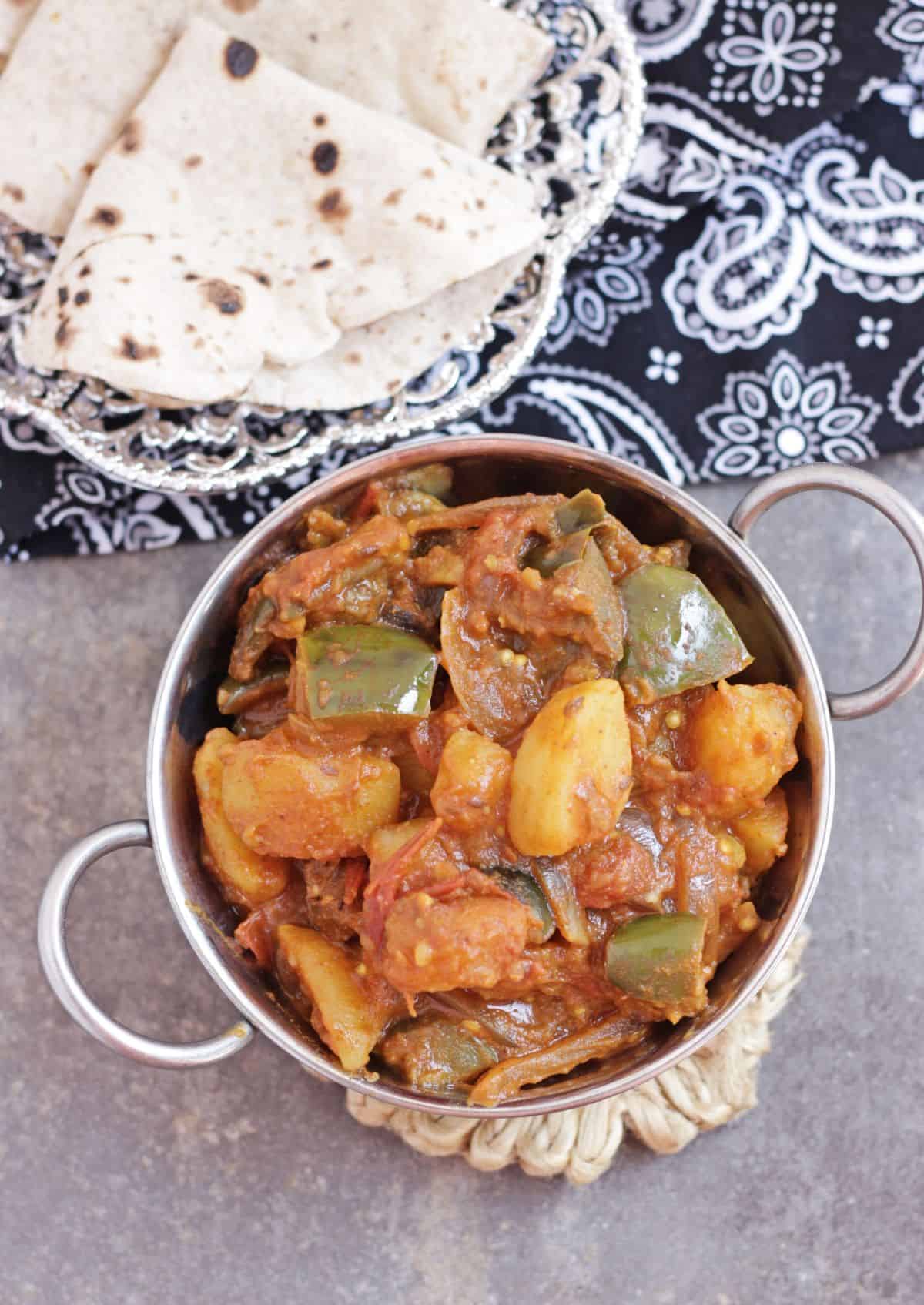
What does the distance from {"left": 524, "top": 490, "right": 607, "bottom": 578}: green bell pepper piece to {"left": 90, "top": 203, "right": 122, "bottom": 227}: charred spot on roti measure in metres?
1.22

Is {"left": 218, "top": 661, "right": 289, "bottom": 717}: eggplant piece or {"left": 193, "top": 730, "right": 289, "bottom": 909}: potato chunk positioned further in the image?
{"left": 218, "top": 661, "right": 289, "bottom": 717}: eggplant piece

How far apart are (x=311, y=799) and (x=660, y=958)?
709 millimetres

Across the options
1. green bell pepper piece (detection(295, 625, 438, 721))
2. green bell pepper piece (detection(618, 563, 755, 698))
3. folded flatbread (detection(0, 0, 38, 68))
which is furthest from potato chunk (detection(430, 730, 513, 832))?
folded flatbread (detection(0, 0, 38, 68))

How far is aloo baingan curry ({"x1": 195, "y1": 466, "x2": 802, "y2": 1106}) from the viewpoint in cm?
201

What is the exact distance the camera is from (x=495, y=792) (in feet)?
6.63

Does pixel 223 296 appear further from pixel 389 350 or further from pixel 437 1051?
pixel 437 1051

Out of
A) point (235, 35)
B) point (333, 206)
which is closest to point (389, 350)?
point (333, 206)

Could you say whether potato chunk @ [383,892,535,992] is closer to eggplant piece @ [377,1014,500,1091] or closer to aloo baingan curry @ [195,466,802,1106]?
aloo baingan curry @ [195,466,802,1106]

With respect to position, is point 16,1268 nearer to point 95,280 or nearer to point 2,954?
point 2,954

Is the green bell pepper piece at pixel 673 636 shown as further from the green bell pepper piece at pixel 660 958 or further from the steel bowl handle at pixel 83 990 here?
Result: the steel bowl handle at pixel 83 990

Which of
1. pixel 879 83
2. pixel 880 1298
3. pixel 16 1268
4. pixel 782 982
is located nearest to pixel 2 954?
pixel 16 1268

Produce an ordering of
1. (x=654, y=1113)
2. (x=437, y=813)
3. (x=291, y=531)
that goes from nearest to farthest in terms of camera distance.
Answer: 1. (x=437, y=813)
2. (x=291, y=531)
3. (x=654, y=1113)

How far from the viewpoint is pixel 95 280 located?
248cm

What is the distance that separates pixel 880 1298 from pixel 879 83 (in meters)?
3.07
